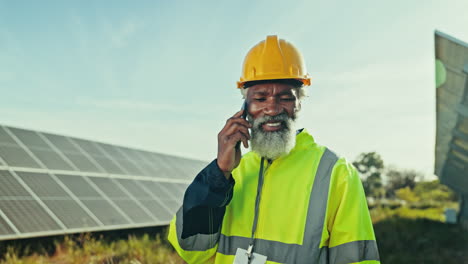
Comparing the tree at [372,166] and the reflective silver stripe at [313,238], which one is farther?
the tree at [372,166]

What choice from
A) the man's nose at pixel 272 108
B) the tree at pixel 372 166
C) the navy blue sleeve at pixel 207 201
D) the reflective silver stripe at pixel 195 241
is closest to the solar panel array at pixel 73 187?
the reflective silver stripe at pixel 195 241

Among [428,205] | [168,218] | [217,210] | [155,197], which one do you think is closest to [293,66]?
[217,210]

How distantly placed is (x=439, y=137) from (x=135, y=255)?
13.6 meters

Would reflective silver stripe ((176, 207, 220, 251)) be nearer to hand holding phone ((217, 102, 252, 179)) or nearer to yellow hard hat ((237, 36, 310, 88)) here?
hand holding phone ((217, 102, 252, 179))

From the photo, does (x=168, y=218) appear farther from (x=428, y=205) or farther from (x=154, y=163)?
(x=428, y=205)

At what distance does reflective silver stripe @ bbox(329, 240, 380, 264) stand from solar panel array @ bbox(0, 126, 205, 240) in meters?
6.56

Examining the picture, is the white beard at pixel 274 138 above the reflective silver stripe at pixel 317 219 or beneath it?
above

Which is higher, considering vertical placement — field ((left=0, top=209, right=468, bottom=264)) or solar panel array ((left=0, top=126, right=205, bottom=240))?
solar panel array ((left=0, top=126, right=205, bottom=240))

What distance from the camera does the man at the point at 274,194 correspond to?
2115mm

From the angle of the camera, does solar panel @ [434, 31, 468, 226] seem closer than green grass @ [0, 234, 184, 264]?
No

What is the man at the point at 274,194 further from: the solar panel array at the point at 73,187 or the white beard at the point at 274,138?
the solar panel array at the point at 73,187

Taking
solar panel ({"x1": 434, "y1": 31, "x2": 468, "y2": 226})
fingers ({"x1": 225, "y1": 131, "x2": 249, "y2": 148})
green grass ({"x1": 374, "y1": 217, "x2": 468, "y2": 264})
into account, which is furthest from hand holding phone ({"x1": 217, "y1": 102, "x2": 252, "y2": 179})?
green grass ({"x1": 374, "y1": 217, "x2": 468, "y2": 264})

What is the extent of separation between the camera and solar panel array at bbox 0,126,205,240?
782cm

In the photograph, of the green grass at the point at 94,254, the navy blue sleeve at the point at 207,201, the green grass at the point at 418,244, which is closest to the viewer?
the navy blue sleeve at the point at 207,201
